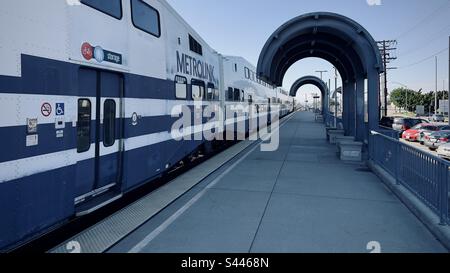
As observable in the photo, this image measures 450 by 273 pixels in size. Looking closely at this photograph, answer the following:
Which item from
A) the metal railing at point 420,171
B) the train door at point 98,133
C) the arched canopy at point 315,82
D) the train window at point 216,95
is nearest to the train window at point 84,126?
the train door at point 98,133

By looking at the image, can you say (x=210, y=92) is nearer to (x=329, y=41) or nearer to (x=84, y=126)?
(x=329, y=41)

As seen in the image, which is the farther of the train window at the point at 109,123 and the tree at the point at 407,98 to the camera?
the tree at the point at 407,98

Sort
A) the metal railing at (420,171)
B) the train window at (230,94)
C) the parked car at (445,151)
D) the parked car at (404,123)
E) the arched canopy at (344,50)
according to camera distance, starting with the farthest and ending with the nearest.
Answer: the parked car at (404,123), the train window at (230,94), the parked car at (445,151), the arched canopy at (344,50), the metal railing at (420,171)

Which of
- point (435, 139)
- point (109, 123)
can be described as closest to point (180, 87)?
point (109, 123)

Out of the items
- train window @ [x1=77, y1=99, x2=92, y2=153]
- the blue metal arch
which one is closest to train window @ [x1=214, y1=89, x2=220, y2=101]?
train window @ [x1=77, y1=99, x2=92, y2=153]

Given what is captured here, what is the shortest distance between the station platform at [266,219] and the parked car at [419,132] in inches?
523

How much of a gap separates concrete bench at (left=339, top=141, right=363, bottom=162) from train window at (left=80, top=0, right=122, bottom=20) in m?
8.80

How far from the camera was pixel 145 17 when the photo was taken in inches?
278

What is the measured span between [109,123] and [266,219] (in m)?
3.22

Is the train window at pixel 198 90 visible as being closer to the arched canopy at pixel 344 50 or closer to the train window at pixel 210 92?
the train window at pixel 210 92

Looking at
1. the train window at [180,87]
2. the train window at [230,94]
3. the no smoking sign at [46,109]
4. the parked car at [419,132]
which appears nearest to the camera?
the no smoking sign at [46,109]

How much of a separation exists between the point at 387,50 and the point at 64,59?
52205 mm

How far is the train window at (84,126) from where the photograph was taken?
17.2 ft

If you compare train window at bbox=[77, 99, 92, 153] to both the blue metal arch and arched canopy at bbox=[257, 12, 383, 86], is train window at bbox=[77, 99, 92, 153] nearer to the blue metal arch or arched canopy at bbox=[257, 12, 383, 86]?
arched canopy at bbox=[257, 12, 383, 86]
